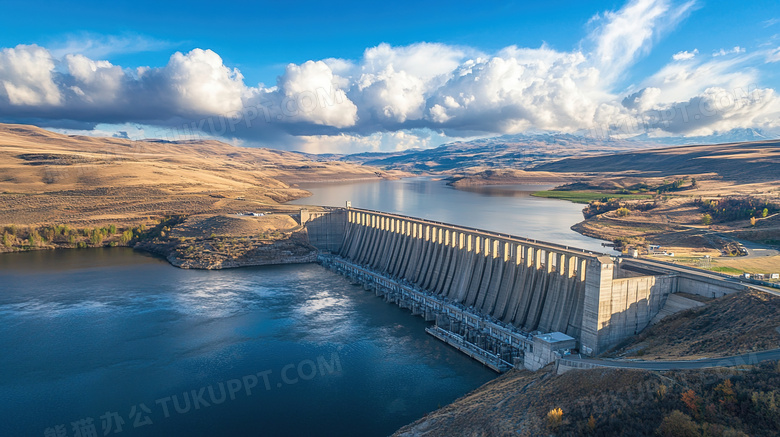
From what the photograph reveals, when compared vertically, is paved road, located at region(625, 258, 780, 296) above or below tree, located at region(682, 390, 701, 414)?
above

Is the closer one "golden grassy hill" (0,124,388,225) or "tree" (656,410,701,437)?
"tree" (656,410,701,437)

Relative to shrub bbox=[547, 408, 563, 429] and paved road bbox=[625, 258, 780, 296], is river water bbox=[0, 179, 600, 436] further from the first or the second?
paved road bbox=[625, 258, 780, 296]

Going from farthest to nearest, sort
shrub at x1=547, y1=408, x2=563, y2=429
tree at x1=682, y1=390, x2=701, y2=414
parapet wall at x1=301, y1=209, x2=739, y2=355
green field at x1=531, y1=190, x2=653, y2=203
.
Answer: green field at x1=531, y1=190, x2=653, y2=203
parapet wall at x1=301, y1=209, x2=739, y2=355
shrub at x1=547, y1=408, x2=563, y2=429
tree at x1=682, y1=390, x2=701, y2=414

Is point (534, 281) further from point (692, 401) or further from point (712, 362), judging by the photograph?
point (692, 401)

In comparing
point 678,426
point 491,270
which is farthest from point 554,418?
point 491,270

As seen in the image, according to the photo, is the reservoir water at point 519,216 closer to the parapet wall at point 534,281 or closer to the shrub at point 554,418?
the parapet wall at point 534,281

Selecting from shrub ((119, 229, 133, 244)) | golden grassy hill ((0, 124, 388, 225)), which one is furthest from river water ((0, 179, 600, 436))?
golden grassy hill ((0, 124, 388, 225))

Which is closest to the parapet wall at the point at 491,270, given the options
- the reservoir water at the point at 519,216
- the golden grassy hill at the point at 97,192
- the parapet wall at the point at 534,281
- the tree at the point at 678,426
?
the parapet wall at the point at 534,281
